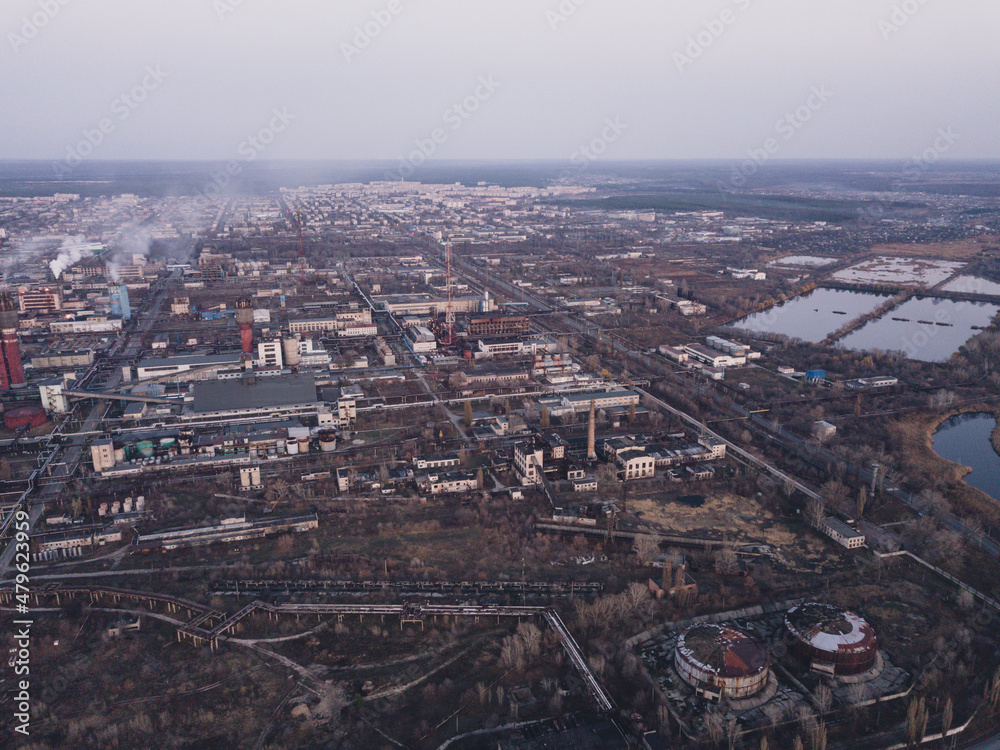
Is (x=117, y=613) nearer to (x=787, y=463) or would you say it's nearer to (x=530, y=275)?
(x=787, y=463)

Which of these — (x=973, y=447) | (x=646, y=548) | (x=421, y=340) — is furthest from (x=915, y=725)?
(x=421, y=340)

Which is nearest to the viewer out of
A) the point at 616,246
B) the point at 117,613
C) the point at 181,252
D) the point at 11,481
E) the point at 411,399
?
the point at 117,613

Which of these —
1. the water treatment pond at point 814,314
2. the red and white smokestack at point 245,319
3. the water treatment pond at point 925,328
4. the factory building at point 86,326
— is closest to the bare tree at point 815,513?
the water treatment pond at point 925,328

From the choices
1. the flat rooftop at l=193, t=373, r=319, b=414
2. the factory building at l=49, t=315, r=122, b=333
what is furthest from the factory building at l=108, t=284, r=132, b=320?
the flat rooftop at l=193, t=373, r=319, b=414

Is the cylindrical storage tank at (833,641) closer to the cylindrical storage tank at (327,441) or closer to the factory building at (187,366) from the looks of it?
the cylindrical storage tank at (327,441)

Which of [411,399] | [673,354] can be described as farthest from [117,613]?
[673,354]

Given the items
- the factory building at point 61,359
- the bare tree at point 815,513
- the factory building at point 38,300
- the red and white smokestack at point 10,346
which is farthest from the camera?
the factory building at point 38,300
